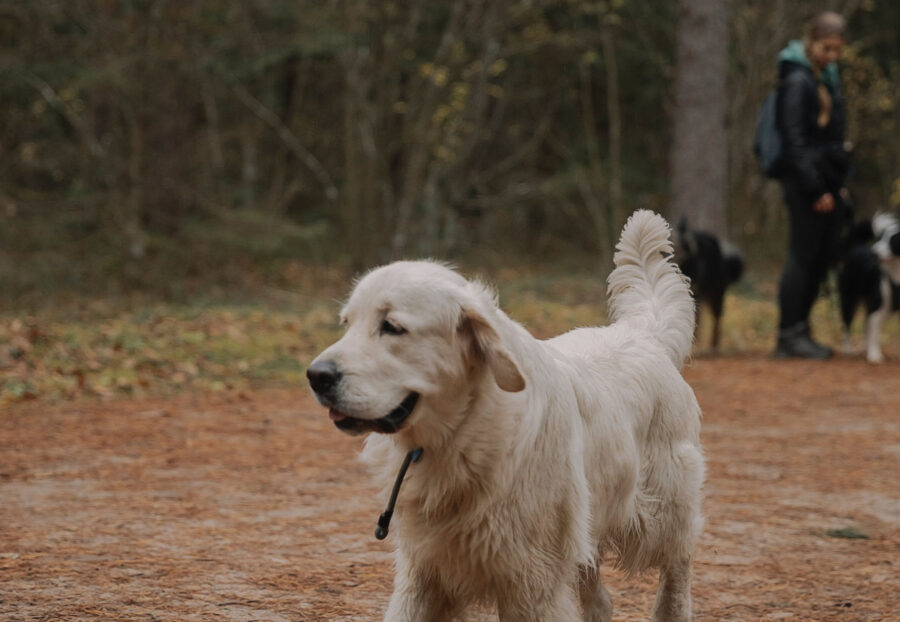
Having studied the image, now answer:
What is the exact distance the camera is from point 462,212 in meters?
25.2

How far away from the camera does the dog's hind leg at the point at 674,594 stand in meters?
3.65

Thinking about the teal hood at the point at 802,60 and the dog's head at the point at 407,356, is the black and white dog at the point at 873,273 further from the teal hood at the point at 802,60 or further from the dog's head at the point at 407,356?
the dog's head at the point at 407,356

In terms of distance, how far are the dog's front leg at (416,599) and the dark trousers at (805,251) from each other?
8971 millimetres

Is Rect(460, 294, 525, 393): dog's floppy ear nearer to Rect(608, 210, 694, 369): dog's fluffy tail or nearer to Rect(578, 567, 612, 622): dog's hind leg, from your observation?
Rect(578, 567, 612, 622): dog's hind leg

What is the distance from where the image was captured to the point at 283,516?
17.0 ft

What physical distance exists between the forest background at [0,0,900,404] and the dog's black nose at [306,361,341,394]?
6491 millimetres

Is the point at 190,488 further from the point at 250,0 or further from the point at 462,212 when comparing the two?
the point at 462,212

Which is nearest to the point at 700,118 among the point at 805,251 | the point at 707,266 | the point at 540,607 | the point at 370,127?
the point at 707,266

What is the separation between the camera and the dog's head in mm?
2824

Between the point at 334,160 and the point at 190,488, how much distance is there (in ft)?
67.2

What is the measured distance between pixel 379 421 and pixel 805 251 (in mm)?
9326

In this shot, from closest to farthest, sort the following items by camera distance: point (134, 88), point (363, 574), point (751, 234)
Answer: point (363, 574), point (134, 88), point (751, 234)

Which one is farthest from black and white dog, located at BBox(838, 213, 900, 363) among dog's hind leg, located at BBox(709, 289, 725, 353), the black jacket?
dog's hind leg, located at BBox(709, 289, 725, 353)

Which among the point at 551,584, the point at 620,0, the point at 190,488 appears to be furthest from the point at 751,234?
the point at 551,584
